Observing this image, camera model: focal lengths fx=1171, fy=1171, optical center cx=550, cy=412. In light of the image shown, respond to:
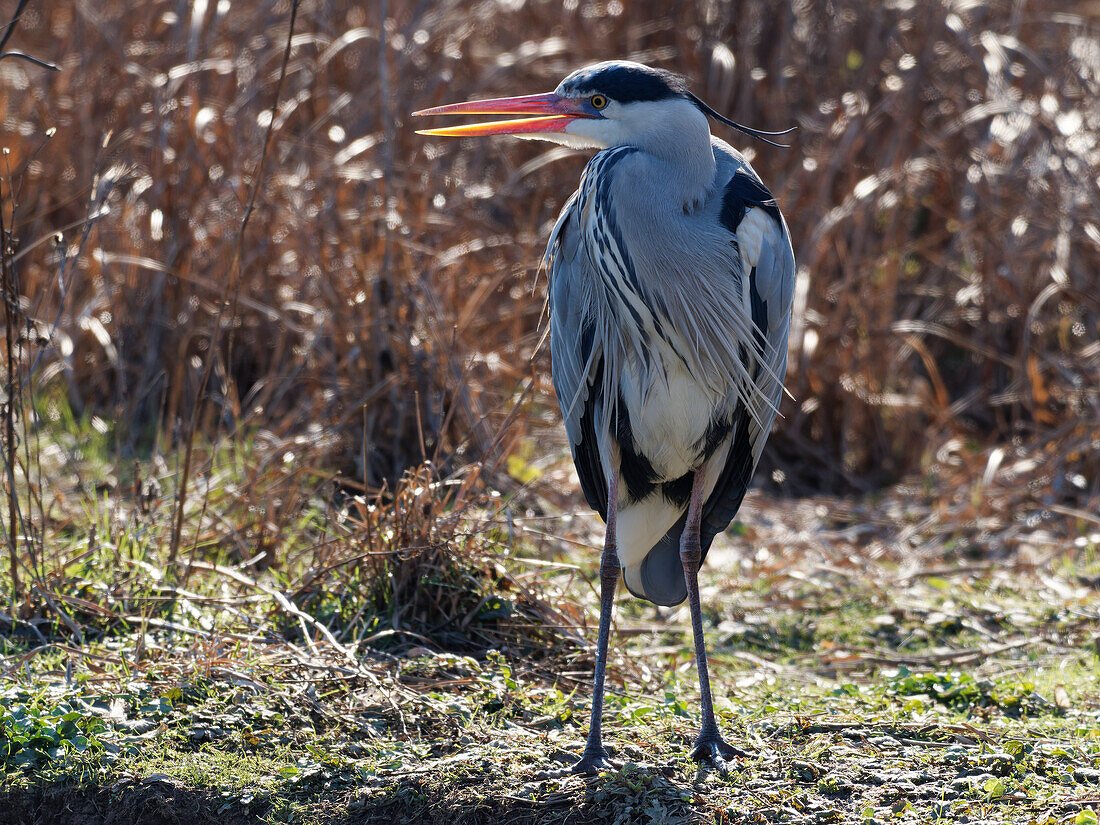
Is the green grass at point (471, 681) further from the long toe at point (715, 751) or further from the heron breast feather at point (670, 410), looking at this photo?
the heron breast feather at point (670, 410)

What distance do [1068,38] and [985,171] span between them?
4.40 feet

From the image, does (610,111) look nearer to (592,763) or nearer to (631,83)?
(631,83)

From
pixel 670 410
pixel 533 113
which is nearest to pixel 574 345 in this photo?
pixel 670 410

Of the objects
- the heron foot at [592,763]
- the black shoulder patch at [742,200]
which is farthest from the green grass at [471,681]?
the black shoulder patch at [742,200]

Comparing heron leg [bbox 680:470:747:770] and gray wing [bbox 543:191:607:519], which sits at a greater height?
gray wing [bbox 543:191:607:519]

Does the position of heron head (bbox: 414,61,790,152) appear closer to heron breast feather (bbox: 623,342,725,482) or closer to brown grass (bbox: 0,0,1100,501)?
heron breast feather (bbox: 623,342,725,482)

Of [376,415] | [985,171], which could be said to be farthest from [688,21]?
[376,415]

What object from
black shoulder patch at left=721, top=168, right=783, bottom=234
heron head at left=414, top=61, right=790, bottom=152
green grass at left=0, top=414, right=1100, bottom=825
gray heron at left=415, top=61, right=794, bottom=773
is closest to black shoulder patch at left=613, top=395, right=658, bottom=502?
gray heron at left=415, top=61, right=794, bottom=773

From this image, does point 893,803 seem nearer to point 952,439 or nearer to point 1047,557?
point 1047,557

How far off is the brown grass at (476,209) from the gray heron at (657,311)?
88 cm

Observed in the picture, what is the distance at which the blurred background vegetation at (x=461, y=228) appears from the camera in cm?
453

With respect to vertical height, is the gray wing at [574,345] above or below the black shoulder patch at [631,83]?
below

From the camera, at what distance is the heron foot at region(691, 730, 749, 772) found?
2.77 metres

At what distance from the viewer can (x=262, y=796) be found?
104 inches
